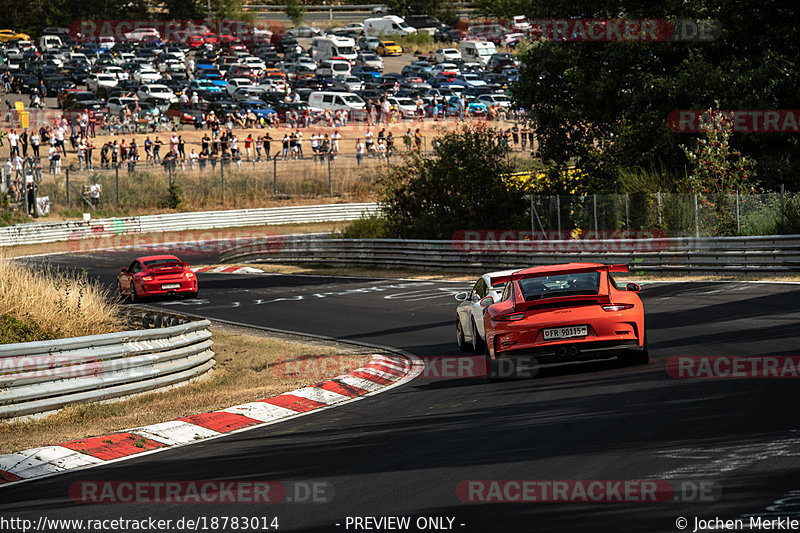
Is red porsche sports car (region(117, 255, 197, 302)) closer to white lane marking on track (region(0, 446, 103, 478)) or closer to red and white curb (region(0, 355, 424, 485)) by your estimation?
red and white curb (region(0, 355, 424, 485))

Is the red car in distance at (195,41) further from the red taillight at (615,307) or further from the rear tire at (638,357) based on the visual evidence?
the red taillight at (615,307)

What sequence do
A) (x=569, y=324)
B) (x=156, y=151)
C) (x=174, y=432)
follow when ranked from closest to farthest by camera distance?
1. (x=174, y=432)
2. (x=569, y=324)
3. (x=156, y=151)

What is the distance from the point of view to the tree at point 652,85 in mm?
31031

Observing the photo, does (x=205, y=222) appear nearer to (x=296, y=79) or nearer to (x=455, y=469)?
(x=296, y=79)

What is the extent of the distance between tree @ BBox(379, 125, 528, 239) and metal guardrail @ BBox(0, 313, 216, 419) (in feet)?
67.2

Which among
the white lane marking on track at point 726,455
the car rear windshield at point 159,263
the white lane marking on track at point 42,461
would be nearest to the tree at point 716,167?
the car rear windshield at point 159,263

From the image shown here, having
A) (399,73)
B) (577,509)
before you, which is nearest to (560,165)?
(577,509)

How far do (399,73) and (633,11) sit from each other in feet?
197

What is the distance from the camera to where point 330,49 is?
3757 inches

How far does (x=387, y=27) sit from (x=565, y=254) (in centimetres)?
8855

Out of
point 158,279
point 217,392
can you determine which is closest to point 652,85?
point 158,279

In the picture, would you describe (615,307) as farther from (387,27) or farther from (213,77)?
(387,27)

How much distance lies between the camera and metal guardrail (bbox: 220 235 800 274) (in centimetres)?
2466

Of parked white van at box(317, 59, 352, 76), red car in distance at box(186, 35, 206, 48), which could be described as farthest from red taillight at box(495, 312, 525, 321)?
red car in distance at box(186, 35, 206, 48)
